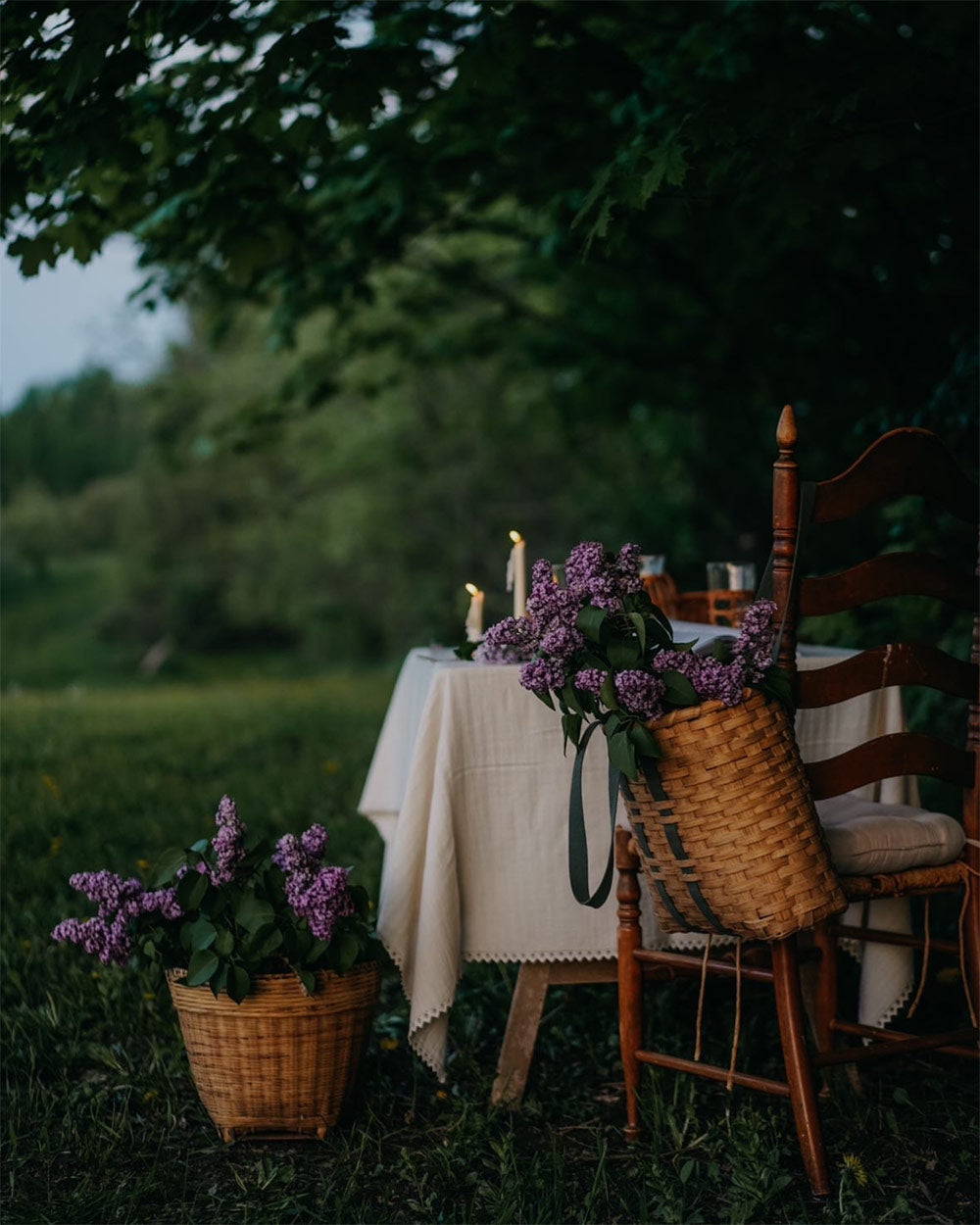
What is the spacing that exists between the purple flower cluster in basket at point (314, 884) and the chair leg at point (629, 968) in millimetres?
599

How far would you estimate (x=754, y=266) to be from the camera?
19.4 ft

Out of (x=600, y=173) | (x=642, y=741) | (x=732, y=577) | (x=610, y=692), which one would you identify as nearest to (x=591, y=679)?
(x=610, y=692)

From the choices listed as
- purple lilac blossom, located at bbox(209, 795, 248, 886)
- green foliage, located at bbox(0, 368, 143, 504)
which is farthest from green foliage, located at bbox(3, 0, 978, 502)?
green foliage, located at bbox(0, 368, 143, 504)

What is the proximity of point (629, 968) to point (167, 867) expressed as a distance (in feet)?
3.45

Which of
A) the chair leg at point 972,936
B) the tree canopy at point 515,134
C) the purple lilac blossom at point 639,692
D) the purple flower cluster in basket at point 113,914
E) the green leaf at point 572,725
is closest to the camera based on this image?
the purple lilac blossom at point 639,692

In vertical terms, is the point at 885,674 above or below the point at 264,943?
above

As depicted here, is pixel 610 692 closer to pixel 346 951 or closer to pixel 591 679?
pixel 591 679

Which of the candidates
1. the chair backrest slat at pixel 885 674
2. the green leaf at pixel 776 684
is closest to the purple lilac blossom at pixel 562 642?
the green leaf at pixel 776 684

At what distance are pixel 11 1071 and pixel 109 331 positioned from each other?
2142 centimetres

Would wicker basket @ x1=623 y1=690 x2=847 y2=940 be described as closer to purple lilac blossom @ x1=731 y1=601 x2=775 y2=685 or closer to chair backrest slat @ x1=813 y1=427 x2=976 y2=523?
purple lilac blossom @ x1=731 y1=601 x2=775 y2=685

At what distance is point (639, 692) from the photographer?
2.29 m

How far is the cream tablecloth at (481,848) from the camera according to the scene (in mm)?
2840

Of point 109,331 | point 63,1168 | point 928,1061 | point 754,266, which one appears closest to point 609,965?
point 928,1061

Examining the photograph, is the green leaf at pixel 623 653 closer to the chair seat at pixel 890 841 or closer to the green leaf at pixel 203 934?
the chair seat at pixel 890 841
